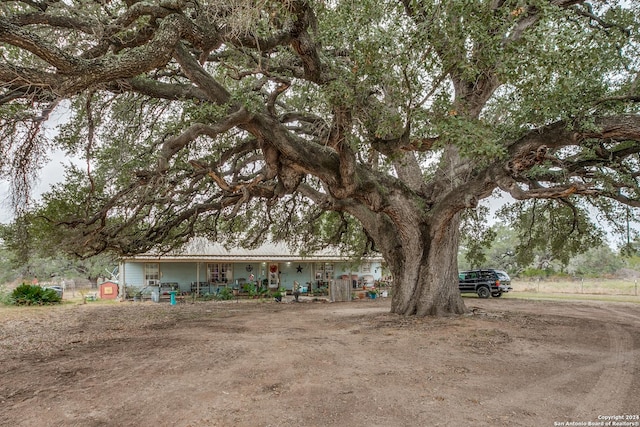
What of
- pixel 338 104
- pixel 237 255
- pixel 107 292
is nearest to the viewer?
pixel 338 104

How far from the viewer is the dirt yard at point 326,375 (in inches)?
161

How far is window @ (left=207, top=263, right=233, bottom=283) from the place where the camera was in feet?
74.9

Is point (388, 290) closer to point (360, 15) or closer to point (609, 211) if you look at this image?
point (609, 211)

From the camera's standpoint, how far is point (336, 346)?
757cm

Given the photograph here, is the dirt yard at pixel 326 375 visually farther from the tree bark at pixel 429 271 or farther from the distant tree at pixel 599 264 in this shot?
the distant tree at pixel 599 264

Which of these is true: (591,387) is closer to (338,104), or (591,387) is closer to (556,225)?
(338,104)

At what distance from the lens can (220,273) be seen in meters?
23.1

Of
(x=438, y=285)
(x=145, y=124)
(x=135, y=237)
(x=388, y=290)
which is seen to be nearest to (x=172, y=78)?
(x=145, y=124)

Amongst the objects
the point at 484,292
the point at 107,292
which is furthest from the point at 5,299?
the point at 484,292

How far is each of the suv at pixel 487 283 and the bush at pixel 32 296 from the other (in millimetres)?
21045

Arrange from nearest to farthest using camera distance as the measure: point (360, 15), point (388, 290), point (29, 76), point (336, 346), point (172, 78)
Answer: point (29, 76), point (360, 15), point (336, 346), point (172, 78), point (388, 290)

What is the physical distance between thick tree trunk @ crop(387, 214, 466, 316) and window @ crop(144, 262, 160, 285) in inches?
593

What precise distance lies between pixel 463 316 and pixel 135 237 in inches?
416

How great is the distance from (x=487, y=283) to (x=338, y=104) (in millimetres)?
17948
